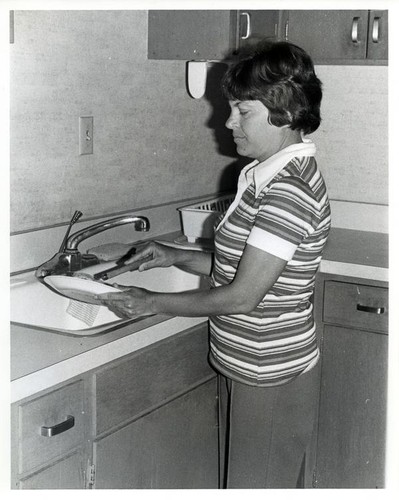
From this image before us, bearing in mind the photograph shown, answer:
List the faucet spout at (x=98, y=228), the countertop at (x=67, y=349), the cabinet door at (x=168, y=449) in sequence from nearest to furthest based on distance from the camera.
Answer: the countertop at (x=67, y=349)
the cabinet door at (x=168, y=449)
the faucet spout at (x=98, y=228)

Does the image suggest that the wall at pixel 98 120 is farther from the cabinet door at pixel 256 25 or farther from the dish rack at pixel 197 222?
the cabinet door at pixel 256 25

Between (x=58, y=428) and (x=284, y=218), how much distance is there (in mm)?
631

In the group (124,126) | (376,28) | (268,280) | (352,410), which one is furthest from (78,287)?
(376,28)

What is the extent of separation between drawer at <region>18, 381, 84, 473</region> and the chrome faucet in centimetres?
48

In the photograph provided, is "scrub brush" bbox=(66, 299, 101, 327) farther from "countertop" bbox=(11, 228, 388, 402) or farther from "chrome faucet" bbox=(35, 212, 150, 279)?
"countertop" bbox=(11, 228, 388, 402)

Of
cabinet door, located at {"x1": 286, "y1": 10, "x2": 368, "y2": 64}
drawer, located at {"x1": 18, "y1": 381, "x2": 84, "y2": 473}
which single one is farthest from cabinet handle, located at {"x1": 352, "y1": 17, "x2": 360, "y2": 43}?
drawer, located at {"x1": 18, "y1": 381, "x2": 84, "y2": 473}

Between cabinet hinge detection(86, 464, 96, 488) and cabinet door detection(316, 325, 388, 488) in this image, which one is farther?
cabinet door detection(316, 325, 388, 488)

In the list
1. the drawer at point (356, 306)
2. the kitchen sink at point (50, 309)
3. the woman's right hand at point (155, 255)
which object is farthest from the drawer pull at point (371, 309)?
the kitchen sink at point (50, 309)

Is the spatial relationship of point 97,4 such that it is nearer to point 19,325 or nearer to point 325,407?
point 19,325

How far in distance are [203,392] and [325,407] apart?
58 centimetres

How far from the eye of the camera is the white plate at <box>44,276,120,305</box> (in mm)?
1815

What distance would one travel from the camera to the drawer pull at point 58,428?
1.60 meters

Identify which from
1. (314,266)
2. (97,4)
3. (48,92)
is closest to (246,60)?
(97,4)

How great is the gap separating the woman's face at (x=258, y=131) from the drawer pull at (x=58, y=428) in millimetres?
705
